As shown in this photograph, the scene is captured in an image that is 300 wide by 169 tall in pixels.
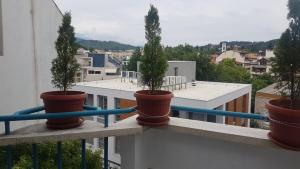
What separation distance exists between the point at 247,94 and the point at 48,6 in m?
13.9

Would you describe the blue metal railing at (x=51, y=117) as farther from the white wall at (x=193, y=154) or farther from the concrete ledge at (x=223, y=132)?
the concrete ledge at (x=223, y=132)

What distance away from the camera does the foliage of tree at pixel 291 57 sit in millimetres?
1389

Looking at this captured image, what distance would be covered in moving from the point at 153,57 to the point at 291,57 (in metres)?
0.76

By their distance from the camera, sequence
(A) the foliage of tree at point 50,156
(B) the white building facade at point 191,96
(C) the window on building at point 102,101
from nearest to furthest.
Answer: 1. (A) the foliage of tree at point 50,156
2. (B) the white building facade at point 191,96
3. (C) the window on building at point 102,101

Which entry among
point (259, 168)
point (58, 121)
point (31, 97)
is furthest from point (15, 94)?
point (259, 168)

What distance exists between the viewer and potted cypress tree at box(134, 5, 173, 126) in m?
1.70

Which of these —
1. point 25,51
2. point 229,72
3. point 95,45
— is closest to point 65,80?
point 95,45

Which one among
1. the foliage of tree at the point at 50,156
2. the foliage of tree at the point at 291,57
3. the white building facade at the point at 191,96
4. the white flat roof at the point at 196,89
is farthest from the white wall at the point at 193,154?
the white flat roof at the point at 196,89

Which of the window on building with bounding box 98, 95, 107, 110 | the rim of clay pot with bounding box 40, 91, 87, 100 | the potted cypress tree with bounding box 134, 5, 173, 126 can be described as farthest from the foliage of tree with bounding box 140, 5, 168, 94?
the window on building with bounding box 98, 95, 107, 110

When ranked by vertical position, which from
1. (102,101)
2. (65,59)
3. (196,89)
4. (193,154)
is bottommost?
(102,101)

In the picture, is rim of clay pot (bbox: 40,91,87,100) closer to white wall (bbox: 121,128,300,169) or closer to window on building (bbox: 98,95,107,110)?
white wall (bbox: 121,128,300,169)

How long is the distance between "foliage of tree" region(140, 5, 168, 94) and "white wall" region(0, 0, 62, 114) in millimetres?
3086

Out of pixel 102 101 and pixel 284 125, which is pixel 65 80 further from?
pixel 102 101

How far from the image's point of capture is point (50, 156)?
352cm
